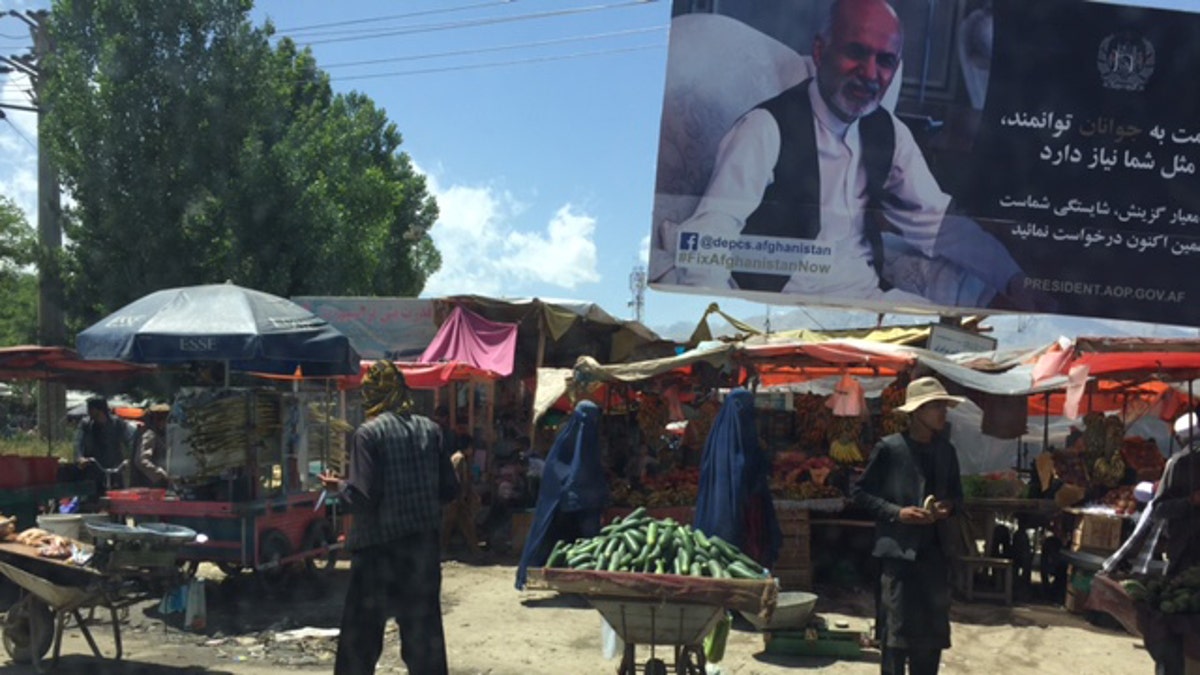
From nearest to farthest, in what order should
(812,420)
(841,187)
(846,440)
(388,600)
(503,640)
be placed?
(388,600)
(503,640)
(846,440)
(812,420)
(841,187)

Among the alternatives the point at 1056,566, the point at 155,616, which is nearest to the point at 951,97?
the point at 1056,566

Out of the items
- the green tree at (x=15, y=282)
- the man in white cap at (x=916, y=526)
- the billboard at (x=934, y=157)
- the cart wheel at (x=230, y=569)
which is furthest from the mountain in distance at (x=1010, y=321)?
the green tree at (x=15, y=282)

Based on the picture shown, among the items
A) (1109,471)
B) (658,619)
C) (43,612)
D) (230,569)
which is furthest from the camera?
(1109,471)

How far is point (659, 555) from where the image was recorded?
15.2ft

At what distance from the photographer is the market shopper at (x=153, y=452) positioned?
9680 millimetres

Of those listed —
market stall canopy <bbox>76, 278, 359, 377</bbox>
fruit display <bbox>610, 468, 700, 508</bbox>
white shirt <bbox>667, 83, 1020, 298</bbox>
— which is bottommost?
fruit display <bbox>610, 468, 700, 508</bbox>

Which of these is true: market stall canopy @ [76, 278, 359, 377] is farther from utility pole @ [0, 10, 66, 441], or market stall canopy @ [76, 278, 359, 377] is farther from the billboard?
utility pole @ [0, 10, 66, 441]

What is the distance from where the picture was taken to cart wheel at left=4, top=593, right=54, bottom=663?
20.3ft

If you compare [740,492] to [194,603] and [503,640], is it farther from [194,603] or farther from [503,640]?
[194,603]

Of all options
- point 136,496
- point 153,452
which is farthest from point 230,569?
point 153,452

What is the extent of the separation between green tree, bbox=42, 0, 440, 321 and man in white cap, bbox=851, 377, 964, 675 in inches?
549

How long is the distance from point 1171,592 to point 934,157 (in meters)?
8.10

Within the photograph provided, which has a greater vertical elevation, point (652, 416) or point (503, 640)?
point (652, 416)

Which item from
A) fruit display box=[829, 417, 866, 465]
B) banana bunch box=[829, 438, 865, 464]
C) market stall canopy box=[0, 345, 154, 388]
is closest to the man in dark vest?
fruit display box=[829, 417, 866, 465]
